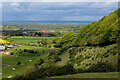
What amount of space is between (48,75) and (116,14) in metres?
7.27

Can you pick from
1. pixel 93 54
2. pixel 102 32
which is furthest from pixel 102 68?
pixel 102 32

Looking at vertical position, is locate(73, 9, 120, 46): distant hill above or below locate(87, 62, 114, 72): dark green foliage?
above

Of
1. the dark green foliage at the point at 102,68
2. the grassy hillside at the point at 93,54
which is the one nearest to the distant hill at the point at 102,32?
the grassy hillside at the point at 93,54

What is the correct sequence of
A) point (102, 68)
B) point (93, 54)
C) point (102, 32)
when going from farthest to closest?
point (102, 32), point (93, 54), point (102, 68)

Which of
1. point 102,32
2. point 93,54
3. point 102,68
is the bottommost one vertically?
point 102,68

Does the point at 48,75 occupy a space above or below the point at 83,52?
below

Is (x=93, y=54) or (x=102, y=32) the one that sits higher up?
(x=102, y=32)

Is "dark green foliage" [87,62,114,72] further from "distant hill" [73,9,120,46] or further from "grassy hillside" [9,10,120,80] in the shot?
"distant hill" [73,9,120,46]

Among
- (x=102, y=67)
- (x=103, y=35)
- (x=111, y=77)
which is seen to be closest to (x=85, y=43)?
(x=103, y=35)

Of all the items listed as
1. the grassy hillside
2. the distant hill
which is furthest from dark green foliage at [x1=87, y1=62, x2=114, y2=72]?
the distant hill

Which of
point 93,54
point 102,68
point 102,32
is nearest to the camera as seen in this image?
point 102,68

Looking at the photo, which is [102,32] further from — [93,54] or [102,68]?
[102,68]

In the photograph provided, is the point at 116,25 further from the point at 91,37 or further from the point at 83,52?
the point at 83,52

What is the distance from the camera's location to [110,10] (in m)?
12.7
